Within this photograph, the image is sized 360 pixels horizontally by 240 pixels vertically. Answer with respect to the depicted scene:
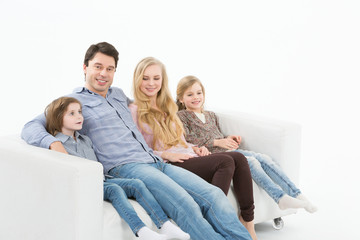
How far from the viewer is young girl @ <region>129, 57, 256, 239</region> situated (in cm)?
309

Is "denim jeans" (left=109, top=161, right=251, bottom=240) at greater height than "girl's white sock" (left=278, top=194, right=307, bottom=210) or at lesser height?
greater

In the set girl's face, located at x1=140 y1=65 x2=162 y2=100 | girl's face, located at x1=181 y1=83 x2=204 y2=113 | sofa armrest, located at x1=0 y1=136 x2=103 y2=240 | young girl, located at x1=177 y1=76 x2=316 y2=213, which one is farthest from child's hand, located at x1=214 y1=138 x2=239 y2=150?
sofa armrest, located at x1=0 y1=136 x2=103 y2=240

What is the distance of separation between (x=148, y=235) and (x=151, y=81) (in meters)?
1.09

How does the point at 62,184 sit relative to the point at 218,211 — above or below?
above

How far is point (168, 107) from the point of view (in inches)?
135

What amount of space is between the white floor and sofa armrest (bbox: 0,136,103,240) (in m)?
1.30

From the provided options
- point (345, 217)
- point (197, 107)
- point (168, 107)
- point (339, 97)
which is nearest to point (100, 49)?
point (168, 107)

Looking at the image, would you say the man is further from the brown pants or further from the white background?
the white background

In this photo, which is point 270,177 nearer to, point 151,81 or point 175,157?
point 175,157

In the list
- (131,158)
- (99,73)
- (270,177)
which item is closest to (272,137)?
(270,177)

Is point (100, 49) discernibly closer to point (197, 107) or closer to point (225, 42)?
point (197, 107)

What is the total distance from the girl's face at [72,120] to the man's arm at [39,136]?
0.11m

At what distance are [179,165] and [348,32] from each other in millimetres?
2648

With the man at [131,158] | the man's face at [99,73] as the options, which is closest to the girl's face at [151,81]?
the man at [131,158]
